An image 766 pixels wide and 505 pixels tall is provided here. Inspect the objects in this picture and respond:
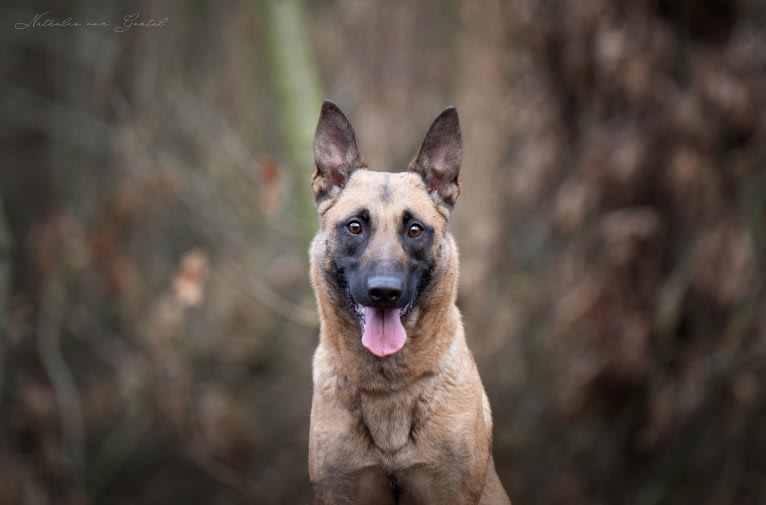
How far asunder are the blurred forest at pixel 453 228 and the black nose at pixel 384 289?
9.86 ft

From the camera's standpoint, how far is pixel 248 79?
39.5ft

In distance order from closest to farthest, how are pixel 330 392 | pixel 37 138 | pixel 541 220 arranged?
pixel 330 392 → pixel 541 220 → pixel 37 138

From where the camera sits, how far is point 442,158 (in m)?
4.64

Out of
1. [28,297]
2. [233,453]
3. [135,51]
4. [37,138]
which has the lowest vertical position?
[233,453]

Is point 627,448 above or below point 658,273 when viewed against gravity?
below

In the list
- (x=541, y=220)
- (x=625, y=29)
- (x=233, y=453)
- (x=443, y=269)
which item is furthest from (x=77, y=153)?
(x=443, y=269)

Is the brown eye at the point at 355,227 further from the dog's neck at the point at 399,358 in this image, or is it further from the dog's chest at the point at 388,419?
the dog's chest at the point at 388,419

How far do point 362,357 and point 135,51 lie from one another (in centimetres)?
736

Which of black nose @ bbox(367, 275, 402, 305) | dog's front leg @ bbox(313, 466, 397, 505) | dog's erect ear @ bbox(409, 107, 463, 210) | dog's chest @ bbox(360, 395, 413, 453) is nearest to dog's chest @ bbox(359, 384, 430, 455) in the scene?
dog's chest @ bbox(360, 395, 413, 453)

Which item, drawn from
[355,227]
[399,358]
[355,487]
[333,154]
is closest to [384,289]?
[399,358]

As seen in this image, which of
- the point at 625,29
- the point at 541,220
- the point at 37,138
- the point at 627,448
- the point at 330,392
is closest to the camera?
the point at 330,392

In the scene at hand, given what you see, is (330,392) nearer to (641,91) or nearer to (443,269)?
(443,269)

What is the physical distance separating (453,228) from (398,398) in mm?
6194

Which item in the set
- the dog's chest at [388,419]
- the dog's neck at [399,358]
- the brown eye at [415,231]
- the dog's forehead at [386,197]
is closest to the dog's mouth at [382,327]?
the dog's neck at [399,358]
